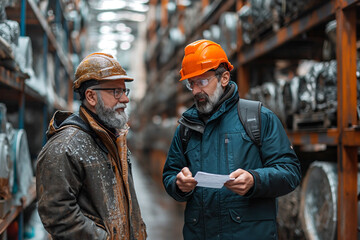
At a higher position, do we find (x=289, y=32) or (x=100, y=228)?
(x=289, y=32)

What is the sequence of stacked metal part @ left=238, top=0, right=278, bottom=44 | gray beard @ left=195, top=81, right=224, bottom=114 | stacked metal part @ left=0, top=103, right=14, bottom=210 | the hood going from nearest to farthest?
the hood
gray beard @ left=195, top=81, right=224, bottom=114
stacked metal part @ left=0, top=103, right=14, bottom=210
stacked metal part @ left=238, top=0, right=278, bottom=44

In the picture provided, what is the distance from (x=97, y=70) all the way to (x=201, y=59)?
61cm

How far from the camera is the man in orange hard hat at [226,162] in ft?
7.31

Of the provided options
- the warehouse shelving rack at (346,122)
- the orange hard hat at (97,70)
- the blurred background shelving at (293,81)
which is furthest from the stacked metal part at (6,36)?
the warehouse shelving rack at (346,122)

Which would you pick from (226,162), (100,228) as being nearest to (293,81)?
(226,162)

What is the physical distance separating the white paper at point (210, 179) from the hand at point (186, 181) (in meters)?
0.05

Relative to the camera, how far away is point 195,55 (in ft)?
8.07

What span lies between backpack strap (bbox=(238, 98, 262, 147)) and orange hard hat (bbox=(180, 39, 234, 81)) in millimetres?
290

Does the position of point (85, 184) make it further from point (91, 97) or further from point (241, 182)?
point (241, 182)

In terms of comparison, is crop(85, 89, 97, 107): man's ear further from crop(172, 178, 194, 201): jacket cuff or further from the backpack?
the backpack

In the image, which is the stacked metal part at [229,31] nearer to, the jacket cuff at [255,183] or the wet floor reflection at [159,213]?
the wet floor reflection at [159,213]

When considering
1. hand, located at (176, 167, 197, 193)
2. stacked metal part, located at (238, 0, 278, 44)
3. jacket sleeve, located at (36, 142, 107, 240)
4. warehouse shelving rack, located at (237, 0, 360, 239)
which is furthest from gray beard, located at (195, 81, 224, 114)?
stacked metal part, located at (238, 0, 278, 44)

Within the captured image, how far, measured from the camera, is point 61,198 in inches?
76.7

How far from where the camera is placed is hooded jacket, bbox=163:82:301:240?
2262 mm
